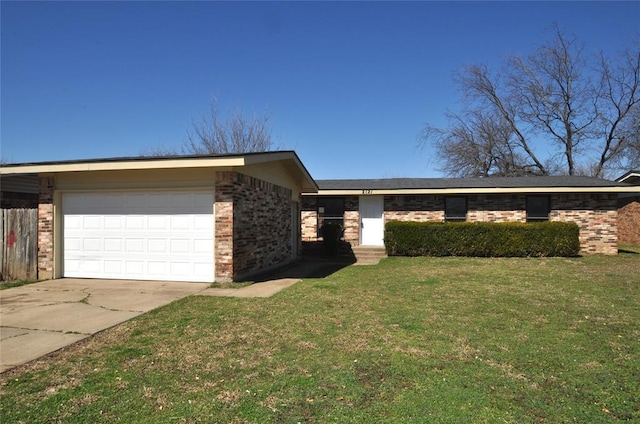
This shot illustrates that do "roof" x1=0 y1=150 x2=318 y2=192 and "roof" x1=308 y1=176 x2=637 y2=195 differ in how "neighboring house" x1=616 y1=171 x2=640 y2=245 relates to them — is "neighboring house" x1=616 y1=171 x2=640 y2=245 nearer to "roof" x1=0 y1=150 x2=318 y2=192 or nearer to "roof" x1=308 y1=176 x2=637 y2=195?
"roof" x1=308 y1=176 x2=637 y2=195

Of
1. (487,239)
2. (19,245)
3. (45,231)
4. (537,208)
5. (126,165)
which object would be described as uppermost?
(126,165)

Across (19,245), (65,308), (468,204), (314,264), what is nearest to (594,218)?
(468,204)

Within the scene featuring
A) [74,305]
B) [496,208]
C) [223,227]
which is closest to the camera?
[74,305]

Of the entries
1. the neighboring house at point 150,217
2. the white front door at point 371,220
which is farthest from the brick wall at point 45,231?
the white front door at point 371,220

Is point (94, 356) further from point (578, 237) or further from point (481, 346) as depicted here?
point (578, 237)

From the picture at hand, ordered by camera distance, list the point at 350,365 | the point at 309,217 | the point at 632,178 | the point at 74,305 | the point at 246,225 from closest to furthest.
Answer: the point at 350,365 → the point at 74,305 → the point at 246,225 → the point at 309,217 → the point at 632,178

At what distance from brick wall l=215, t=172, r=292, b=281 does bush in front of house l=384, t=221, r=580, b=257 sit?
17.3 feet

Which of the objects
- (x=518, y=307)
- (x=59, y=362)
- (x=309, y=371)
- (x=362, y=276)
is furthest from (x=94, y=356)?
(x=362, y=276)

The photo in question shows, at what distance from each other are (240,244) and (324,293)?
2.61 m

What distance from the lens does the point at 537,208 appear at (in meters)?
16.6

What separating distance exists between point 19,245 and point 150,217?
369 cm

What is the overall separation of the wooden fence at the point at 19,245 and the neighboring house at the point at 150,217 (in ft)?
0.71

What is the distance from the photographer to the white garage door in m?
9.38

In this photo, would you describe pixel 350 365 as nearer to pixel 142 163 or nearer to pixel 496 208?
pixel 142 163
